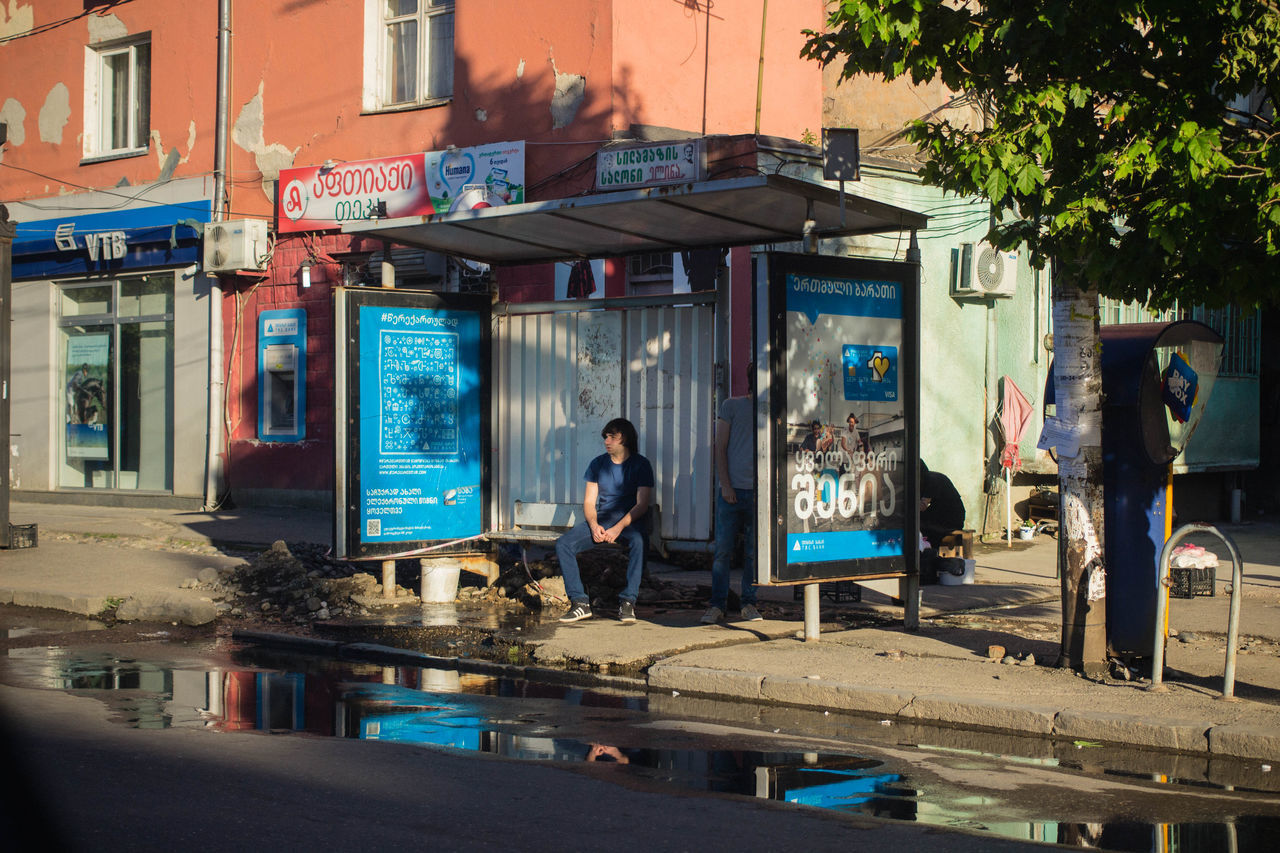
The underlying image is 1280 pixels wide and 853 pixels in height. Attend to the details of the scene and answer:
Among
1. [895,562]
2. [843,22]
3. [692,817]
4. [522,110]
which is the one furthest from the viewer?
[522,110]

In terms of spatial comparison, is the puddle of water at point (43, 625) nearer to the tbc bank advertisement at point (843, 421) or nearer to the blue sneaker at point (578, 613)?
the blue sneaker at point (578, 613)

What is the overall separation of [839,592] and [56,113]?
53.9 ft

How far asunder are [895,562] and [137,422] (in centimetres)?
1478

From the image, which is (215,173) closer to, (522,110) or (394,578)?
(522,110)

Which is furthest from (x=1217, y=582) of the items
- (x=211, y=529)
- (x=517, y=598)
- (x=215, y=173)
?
(x=215, y=173)

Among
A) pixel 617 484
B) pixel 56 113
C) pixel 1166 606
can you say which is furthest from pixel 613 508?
pixel 56 113

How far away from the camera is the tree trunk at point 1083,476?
294 inches

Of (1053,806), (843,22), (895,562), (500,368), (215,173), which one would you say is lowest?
(1053,806)

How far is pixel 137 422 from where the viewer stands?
20141 millimetres

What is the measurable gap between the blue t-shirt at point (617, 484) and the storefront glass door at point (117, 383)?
11768 mm

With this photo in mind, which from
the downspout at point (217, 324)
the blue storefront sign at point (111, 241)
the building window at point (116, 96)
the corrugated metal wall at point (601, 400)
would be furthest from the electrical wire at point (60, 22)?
the corrugated metal wall at point (601, 400)

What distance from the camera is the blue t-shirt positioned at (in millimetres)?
9930

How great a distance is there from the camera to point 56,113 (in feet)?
68.6

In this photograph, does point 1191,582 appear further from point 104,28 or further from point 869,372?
point 104,28
